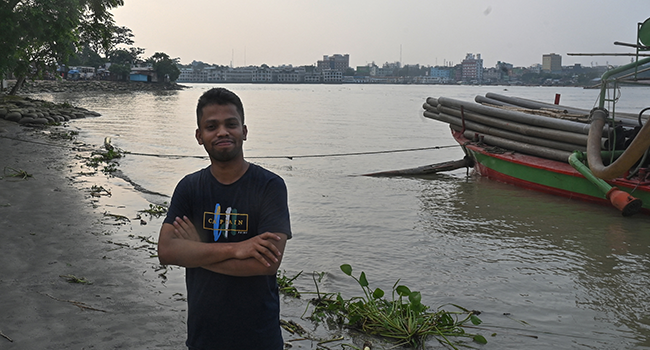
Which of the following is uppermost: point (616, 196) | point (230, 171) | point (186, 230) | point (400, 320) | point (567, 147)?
point (230, 171)

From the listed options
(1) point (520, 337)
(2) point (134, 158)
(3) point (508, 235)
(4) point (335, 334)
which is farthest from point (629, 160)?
(2) point (134, 158)

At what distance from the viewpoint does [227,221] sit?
252 centimetres

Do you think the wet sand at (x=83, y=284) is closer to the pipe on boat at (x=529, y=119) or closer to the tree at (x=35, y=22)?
the pipe on boat at (x=529, y=119)

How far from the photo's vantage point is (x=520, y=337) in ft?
15.8

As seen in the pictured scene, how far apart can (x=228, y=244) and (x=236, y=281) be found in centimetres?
18

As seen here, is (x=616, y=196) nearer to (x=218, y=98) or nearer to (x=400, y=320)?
(x=400, y=320)

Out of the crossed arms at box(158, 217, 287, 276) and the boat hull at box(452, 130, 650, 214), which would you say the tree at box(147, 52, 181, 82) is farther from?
the crossed arms at box(158, 217, 287, 276)

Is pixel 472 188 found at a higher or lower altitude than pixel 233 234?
lower

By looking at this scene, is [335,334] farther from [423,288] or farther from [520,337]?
[423,288]

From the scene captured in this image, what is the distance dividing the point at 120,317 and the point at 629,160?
25.7 ft

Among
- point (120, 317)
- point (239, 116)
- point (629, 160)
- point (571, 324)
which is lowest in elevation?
point (571, 324)

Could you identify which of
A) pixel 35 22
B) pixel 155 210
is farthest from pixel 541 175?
pixel 35 22

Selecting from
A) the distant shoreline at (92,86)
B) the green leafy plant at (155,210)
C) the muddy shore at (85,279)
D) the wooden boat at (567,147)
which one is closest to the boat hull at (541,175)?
the wooden boat at (567,147)

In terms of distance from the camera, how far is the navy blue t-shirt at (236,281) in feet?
8.10
